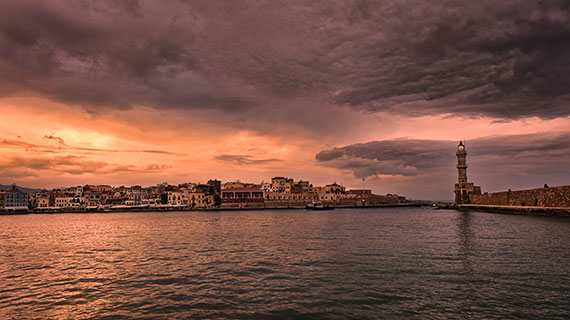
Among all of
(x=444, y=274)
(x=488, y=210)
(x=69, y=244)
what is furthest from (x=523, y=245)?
(x=488, y=210)

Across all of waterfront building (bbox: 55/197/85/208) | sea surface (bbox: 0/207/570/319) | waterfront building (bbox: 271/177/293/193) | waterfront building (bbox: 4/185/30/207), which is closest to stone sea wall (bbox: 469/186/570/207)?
sea surface (bbox: 0/207/570/319)

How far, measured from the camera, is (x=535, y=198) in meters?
68.2

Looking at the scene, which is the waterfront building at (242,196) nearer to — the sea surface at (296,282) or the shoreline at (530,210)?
the shoreline at (530,210)

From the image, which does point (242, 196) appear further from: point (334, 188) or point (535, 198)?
point (535, 198)

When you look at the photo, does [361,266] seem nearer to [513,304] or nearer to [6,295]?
[513,304]

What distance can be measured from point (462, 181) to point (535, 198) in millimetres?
53529

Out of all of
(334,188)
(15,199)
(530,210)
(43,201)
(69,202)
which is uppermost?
(334,188)

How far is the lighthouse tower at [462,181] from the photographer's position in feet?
389

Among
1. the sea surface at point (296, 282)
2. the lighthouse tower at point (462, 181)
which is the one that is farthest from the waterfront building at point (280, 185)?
the sea surface at point (296, 282)

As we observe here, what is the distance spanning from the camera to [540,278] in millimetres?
16422

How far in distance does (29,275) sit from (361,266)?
19.0 meters

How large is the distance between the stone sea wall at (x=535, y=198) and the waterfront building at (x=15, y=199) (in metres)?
185

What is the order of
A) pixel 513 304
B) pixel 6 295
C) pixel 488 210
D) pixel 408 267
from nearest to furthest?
pixel 513 304
pixel 6 295
pixel 408 267
pixel 488 210

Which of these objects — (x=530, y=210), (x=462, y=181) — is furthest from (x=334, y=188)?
(x=530, y=210)
